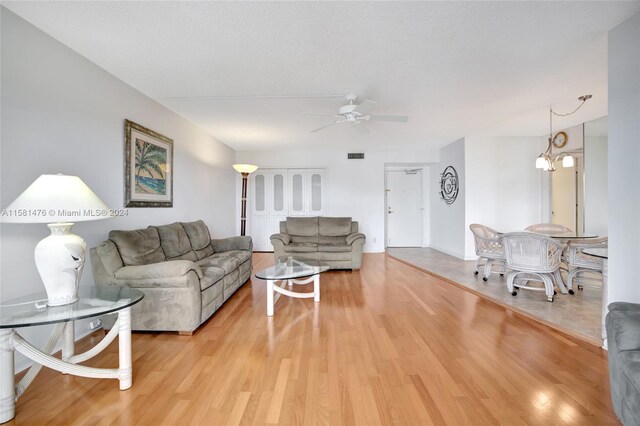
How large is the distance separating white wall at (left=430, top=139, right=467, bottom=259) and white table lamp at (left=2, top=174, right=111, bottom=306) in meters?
5.71

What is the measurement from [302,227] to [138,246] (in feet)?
10.0

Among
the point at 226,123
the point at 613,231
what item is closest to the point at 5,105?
the point at 226,123

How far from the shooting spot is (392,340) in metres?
2.29

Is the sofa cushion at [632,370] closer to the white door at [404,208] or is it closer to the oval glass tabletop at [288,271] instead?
the oval glass tabletop at [288,271]

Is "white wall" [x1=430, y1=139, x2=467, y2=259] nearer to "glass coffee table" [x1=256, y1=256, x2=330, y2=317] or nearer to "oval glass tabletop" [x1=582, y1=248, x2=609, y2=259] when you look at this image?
"oval glass tabletop" [x1=582, y1=248, x2=609, y2=259]

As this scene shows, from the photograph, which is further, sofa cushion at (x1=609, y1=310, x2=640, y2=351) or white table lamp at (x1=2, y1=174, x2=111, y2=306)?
white table lamp at (x1=2, y1=174, x2=111, y2=306)

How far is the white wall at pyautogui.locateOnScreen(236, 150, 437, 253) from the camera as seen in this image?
660cm

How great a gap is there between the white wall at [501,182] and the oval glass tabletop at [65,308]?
5.54 meters

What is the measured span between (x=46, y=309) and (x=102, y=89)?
2103 mm

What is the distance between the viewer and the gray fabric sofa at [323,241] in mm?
4793

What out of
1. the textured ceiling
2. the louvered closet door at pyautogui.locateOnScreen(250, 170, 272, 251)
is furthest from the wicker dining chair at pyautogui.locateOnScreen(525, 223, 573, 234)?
the louvered closet door at pyautogui.locateOnScreen(250, 170, 272, 251)

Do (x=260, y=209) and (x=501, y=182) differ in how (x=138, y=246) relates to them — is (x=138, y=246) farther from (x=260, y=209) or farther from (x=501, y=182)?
(x=501, y=182)

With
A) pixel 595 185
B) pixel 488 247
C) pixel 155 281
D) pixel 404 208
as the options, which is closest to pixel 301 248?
pixel 155 281

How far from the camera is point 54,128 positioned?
2182 millimetres
